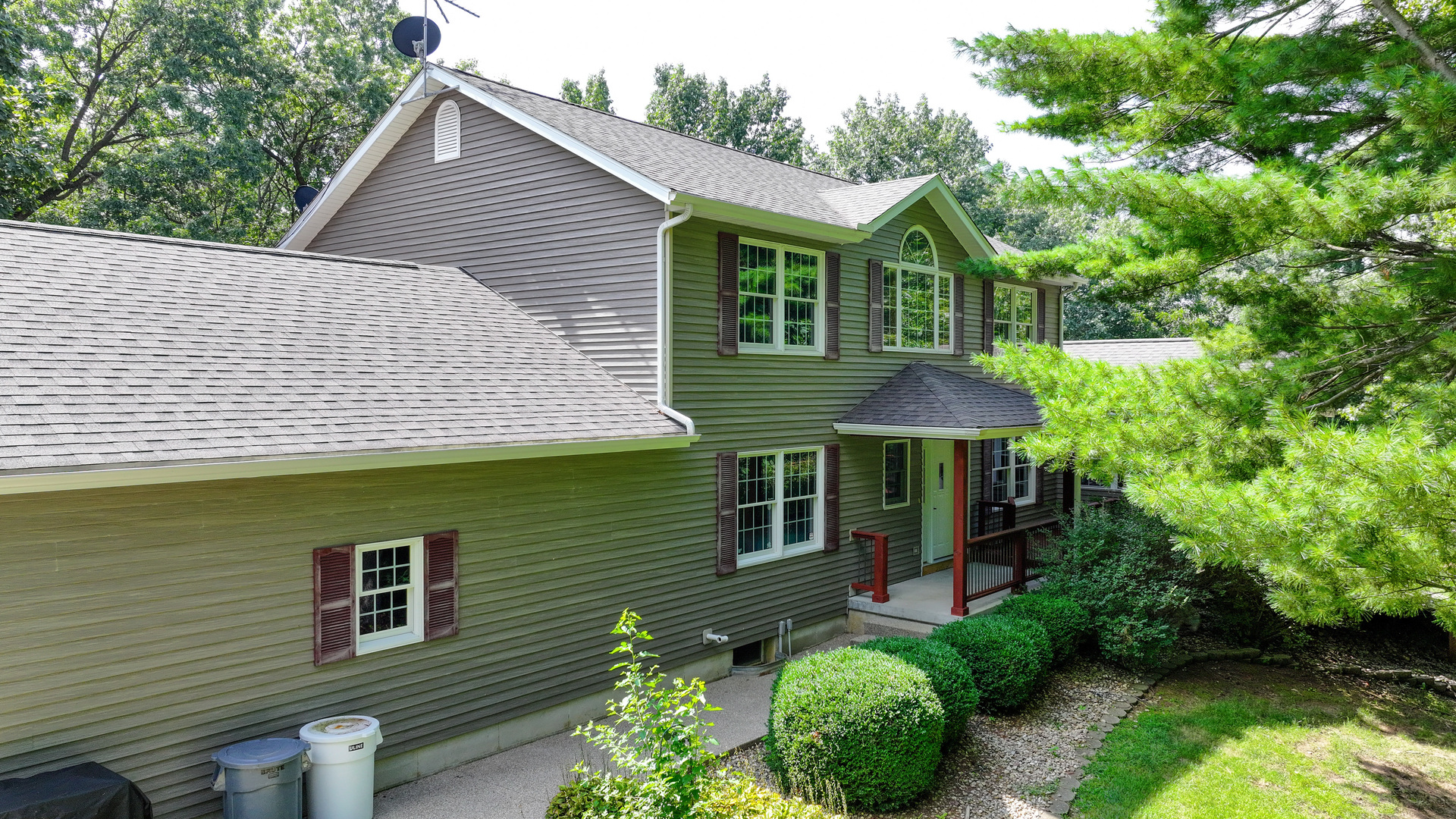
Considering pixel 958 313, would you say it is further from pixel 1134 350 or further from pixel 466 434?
pixel 1134 350

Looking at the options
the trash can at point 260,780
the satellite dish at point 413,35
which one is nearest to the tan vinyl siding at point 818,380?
the trash can at point 260,780

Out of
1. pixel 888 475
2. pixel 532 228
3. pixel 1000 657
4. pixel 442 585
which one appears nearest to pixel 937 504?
pixel 888 475

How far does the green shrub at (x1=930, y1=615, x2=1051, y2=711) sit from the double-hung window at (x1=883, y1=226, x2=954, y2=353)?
5.43 m

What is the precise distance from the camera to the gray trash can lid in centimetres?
620

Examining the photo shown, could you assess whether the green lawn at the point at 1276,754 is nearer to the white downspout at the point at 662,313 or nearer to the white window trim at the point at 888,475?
the white window trim at the point at 888,475

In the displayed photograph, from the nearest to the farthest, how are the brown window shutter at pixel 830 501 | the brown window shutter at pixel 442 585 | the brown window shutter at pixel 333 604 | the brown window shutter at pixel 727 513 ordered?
1. the brown window shutter at pixel 333 604
2. the brown window shutter at pixel 442 585
3. the brown window shutter at pixel 727 513
4. the brown window shutter at pixel 830 501

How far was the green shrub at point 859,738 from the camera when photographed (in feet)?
23.5

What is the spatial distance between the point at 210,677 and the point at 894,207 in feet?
33.5

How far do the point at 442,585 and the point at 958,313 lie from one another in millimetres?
10213

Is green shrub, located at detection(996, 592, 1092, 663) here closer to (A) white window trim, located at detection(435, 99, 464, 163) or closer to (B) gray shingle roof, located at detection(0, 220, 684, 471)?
(B) gray shingle roof, located at detection(0, 220, 684, 471)

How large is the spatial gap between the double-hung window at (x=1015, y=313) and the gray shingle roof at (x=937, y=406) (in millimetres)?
2655

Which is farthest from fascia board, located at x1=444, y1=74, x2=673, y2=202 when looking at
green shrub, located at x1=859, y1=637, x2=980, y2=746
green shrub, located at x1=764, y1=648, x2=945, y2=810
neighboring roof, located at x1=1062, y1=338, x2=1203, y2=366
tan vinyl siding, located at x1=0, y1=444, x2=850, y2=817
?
neighboring roof, located at x1=1062, y1=338, x2=1203, y2=366

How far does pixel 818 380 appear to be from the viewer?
12406 mm

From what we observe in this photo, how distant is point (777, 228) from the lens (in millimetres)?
11156
